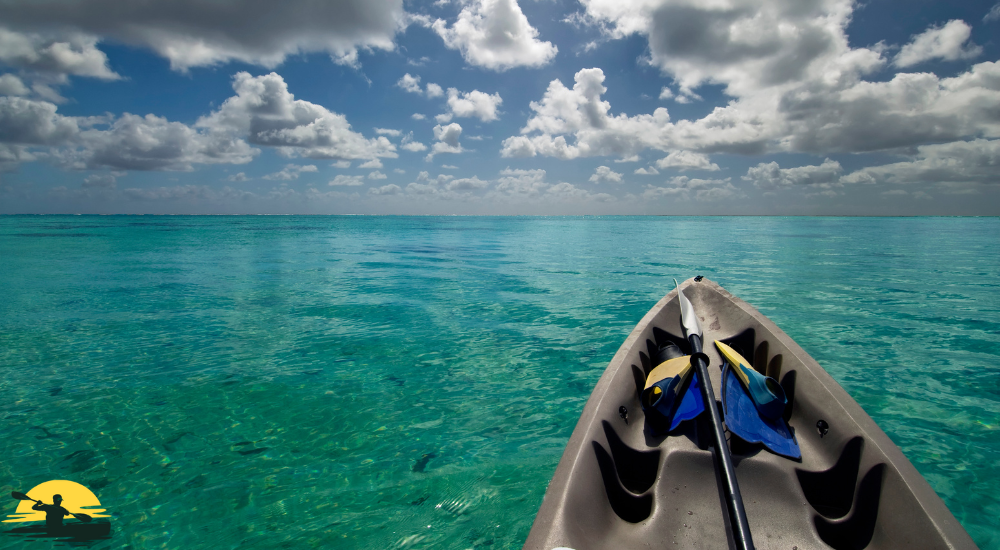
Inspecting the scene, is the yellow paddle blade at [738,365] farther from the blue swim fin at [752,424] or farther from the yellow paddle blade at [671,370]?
the yellow paddle blade at [671,370]

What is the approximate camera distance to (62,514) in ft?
13.6

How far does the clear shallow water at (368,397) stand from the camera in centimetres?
403

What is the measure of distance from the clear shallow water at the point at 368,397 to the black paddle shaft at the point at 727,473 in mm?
1829

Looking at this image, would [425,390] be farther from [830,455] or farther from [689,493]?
[830,455]

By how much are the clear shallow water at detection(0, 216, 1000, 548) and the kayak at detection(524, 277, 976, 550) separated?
1175 millimetres

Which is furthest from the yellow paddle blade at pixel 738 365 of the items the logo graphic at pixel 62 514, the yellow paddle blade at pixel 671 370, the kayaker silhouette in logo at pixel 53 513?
the kayaker silhouette in logo at pixel 53 513

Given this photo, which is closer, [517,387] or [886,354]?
[517,387]

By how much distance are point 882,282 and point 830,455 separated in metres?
17.4

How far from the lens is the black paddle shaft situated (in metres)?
2.45

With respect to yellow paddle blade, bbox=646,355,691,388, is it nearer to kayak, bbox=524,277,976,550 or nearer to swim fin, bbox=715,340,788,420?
kayak, bbox=524,277,976,550

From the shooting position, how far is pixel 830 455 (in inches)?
138

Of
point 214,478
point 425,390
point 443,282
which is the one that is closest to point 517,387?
point 425,390

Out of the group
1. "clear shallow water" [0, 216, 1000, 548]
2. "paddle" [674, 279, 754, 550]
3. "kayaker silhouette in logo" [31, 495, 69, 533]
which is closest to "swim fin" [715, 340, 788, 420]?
"paddle" [674, 279, 754, 550]

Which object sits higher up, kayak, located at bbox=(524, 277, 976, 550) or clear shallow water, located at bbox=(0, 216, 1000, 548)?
kayak, located at bbox=(524, 277, 976, 550)
